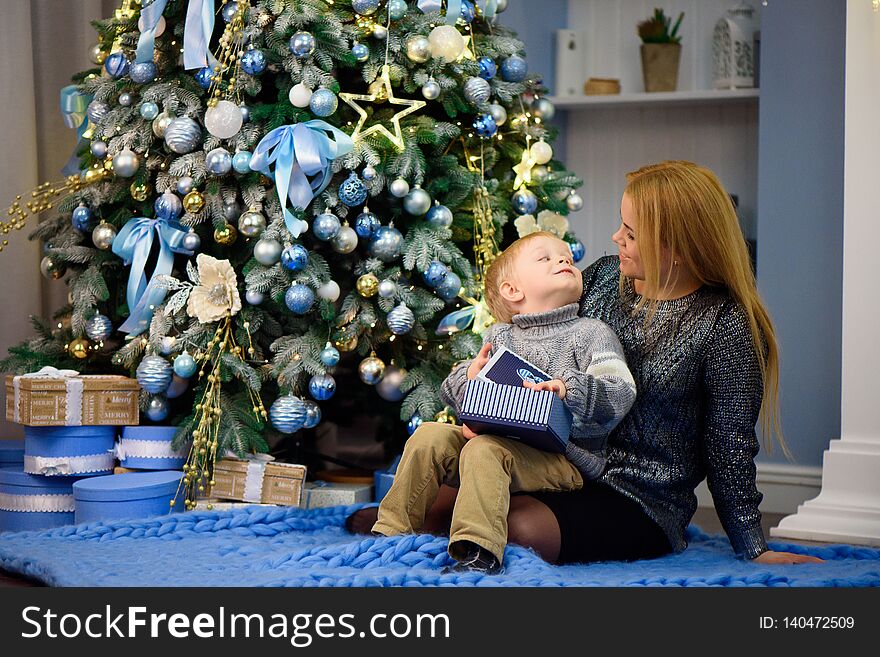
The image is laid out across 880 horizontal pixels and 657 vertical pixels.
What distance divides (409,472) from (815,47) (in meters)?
1.84

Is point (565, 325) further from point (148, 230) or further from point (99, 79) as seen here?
point (99, 79)

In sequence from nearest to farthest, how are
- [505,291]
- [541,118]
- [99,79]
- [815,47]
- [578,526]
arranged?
[578,526] → [505,291] → [99,79] → [541,118] → [815,47]

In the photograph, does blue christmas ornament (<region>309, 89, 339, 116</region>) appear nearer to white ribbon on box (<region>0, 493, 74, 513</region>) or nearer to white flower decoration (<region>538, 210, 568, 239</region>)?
white flower decoration (<region>538, 210, 568, 239</region>)

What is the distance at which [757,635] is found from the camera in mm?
1507

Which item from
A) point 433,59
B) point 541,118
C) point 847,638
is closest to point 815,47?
point 541,118

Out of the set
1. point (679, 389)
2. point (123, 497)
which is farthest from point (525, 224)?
point (123, 497)

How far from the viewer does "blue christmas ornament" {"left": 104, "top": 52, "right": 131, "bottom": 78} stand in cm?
243

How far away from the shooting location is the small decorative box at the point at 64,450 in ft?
7.71

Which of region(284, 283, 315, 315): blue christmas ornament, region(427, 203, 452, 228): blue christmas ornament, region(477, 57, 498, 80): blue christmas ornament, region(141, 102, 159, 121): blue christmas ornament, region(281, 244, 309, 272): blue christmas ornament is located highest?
region(477, 57, 498, 80): blue christmas ornament

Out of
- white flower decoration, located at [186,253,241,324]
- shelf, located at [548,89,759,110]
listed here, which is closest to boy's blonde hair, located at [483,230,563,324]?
white flower decoration, located at [186,253,241,324]

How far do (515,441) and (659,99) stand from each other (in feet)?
6.13

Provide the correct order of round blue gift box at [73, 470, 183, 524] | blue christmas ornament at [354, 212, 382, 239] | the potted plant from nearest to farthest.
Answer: round blue gift box at [73, 470, 183, 524], blue christmas ornament at [354, 212, 382, 239], the potted plant

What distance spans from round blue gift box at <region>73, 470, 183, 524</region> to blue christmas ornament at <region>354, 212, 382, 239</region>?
0.64 meters

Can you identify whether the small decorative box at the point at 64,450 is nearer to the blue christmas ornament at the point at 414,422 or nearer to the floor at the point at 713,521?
the blue christmas ornament at the point at 414,422
